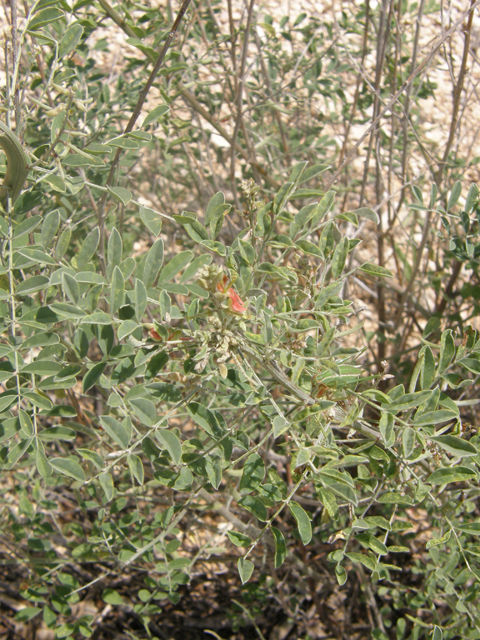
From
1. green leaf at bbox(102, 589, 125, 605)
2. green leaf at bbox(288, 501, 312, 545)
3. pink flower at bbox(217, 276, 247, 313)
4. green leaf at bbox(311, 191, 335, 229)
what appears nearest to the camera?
pink flower at bbox(217, 276, 247, 313)

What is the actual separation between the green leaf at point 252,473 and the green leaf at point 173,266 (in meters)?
0.32

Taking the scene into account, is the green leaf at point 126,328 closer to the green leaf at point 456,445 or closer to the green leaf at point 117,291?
the green leaf at point 117,291

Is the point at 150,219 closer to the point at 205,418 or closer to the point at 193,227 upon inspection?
the point at 193,227

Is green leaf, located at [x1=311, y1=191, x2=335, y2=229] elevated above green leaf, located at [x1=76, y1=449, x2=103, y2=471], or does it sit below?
above

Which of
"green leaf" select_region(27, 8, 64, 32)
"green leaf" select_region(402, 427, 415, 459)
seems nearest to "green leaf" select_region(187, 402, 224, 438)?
"green leaf" select_region(402, 427, 415, 459)

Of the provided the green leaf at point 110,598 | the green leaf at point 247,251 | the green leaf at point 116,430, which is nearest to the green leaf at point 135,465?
the green leaf at point 116,430

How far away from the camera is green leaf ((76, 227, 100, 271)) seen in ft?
2.74

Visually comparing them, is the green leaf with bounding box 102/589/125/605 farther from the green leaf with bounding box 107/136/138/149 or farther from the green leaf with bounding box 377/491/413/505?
the green leaf with bounding box 107/136/138/149

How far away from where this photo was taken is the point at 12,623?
161 cm

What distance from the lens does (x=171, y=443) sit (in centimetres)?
78

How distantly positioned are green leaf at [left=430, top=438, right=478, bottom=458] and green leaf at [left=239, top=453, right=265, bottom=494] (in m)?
0.28

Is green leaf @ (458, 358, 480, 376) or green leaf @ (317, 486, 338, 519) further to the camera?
green leaf @ (458, 358, 480, 376)

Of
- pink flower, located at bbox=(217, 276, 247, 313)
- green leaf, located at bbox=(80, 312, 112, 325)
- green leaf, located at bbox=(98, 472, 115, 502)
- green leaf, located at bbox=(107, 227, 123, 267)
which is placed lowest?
green leaf, located at bbox=(98, 472, 115, 502)

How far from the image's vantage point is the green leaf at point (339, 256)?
880 mm
